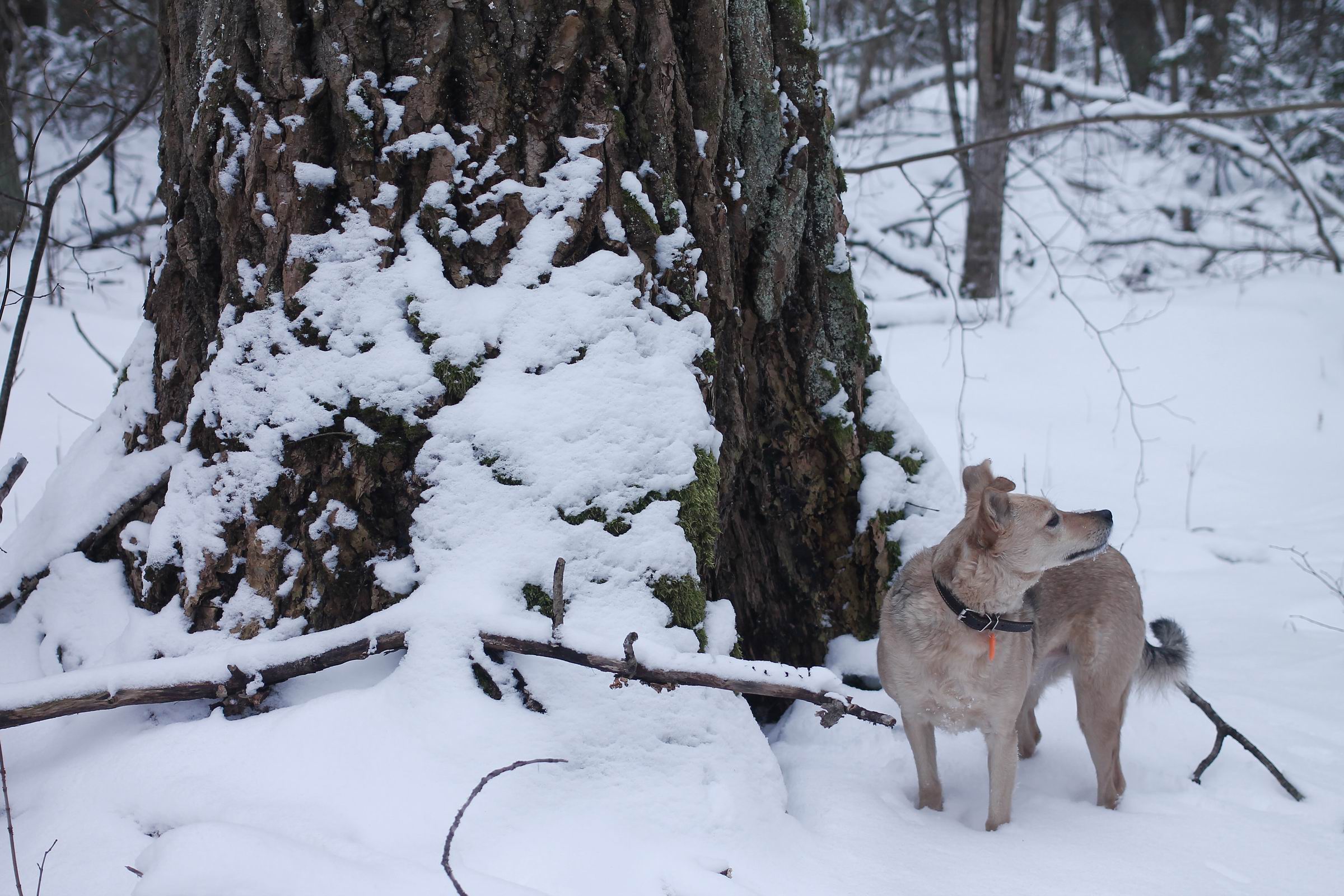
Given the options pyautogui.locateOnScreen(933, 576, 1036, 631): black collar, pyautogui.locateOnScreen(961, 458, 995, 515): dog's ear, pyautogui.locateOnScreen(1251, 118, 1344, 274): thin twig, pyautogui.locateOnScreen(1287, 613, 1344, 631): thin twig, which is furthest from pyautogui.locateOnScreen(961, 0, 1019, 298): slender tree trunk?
pyautogui.locateOnScreen(933, 576, 1036, 631): black collar

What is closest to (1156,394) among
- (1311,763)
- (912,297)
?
(912,297)

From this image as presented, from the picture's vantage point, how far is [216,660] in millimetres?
2256

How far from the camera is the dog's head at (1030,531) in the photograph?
2.92 meters

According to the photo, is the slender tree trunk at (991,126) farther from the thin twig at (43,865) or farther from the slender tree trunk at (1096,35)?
the slender tree trunk at (1096,35)

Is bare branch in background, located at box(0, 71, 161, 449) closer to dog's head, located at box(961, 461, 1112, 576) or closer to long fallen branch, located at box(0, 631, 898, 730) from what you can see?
long fallen branch, located at box(0, 631, 898, 730)

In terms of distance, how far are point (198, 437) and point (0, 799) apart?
1.07 meters

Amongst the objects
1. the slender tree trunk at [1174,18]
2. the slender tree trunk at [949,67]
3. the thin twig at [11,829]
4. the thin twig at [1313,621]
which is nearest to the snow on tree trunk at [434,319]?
the thin twig at [11,829]

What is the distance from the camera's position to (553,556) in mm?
2475

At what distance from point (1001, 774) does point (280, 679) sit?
7.33ft

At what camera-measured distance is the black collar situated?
2922mm

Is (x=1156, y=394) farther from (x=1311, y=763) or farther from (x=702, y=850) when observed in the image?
(x=702, y=850)

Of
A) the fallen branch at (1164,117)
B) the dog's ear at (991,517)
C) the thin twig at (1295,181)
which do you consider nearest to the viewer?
the dog's ear at (991,517)

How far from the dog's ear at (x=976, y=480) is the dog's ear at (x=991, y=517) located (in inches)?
14.3

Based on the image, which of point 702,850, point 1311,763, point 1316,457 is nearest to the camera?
point 702,850
